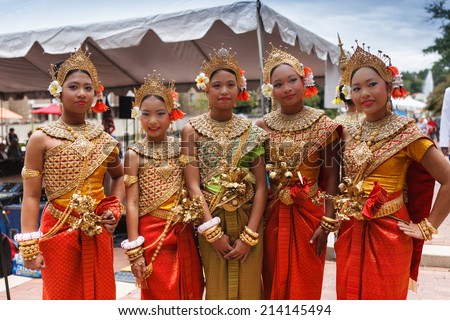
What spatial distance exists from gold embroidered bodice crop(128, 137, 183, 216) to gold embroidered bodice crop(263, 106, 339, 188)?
578mm

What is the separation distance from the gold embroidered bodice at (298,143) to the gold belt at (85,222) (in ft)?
3.40

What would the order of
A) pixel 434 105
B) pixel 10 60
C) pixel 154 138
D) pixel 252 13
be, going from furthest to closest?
pixel 434 105, pixel 10 60, pixel 252 13, pixel 154 138

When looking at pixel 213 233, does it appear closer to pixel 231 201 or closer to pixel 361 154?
pixel 231 201

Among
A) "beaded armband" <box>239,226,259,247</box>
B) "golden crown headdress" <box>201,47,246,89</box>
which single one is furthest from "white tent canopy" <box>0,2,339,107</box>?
"beaded armband" <box>239,226,259,247</box>

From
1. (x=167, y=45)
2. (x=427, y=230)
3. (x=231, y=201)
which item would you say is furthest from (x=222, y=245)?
(x=167, y=45)

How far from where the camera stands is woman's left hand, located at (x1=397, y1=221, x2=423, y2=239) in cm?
220

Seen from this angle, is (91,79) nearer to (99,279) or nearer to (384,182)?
(99,279)

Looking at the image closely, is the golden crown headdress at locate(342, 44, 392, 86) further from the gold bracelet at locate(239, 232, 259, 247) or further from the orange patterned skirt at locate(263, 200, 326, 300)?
the gold bracelet at locate(239, 232, 259, 247)

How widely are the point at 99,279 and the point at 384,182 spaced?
1708mm

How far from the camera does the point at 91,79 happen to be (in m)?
2.48

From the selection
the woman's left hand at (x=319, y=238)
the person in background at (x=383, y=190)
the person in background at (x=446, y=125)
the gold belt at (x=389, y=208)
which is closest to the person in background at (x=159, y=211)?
the woman's left hand at (x=319, y=238)

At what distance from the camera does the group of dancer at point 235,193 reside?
2270 millimetres

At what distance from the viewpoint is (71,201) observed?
2.32 metres
